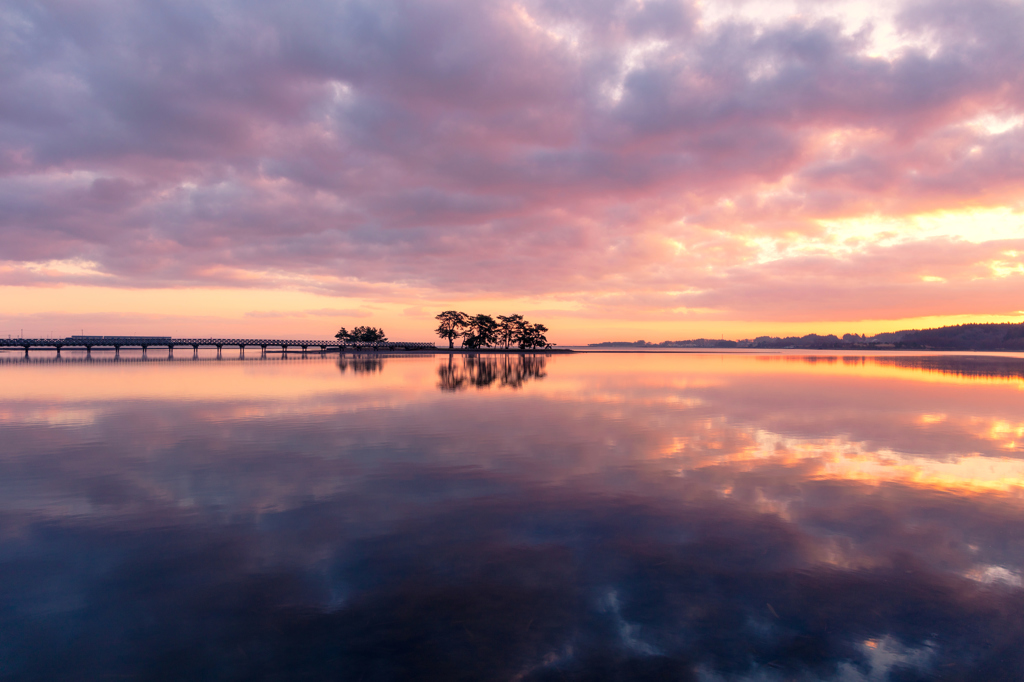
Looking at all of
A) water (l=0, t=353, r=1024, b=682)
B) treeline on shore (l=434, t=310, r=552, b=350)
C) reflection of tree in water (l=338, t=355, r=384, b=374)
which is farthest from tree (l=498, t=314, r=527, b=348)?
water (l=0, t=353, r=1024, b=682)

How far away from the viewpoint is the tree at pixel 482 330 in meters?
181

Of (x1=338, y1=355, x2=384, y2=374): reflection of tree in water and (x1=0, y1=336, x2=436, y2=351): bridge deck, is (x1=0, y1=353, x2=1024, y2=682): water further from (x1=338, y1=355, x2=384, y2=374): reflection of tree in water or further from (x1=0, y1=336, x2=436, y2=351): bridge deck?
(x1=0, y1=336, x2=436, y2=351): bridge deck

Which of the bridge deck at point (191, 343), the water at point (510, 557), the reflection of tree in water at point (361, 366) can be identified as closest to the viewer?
the water at point (510, 557)

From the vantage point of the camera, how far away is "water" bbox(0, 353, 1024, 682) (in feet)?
22.8

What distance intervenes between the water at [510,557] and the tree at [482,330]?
520ft

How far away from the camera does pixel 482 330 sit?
18125cm

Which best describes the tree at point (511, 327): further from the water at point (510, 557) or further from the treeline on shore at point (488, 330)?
the water at point (510, 557)

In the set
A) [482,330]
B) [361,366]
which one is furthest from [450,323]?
[361,366]

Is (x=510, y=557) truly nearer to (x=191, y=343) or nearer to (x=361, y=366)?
(x=361, y=366)

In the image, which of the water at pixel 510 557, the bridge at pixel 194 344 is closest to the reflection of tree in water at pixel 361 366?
the water at pixel 510 557

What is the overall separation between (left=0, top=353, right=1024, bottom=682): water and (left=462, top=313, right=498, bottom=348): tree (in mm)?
158439

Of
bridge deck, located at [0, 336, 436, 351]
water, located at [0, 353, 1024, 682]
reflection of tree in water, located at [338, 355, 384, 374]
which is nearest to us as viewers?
water, located at [0, 353, 1024, 682]

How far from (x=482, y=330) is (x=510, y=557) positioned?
171857 millimetres

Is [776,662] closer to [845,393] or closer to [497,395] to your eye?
[497,395]
